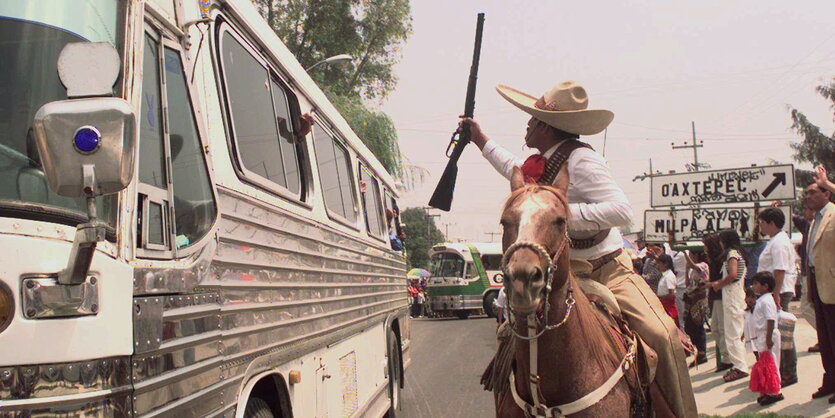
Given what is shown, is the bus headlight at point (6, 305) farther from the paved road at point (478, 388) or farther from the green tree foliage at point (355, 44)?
the green tree foliage at point (355, 44)

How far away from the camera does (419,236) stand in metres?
114

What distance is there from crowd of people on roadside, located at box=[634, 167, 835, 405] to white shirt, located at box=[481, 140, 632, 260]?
2.12 m

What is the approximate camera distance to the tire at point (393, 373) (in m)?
8.66

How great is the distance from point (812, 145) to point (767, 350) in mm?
29973

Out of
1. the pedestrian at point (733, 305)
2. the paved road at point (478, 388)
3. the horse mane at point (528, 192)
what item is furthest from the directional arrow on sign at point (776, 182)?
the horse mane at point (528, 192)

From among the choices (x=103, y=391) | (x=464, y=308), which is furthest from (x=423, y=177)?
(x=103, y=391)

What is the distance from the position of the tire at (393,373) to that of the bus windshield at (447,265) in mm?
20703

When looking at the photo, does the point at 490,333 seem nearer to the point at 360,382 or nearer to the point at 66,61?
the point at 360,382

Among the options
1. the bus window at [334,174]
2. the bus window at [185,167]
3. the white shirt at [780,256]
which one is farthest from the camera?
the white shirt at [780,256]

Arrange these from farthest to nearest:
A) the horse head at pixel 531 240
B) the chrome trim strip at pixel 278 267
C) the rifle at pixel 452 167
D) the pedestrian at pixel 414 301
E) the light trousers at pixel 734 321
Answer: the pedestrian at pixel 414 301 → the light trousers at pixel 734 321 → the rifle at pixel 452 167 → the chrome trim strip at pixel 278 267 → the horse head at pixel 531 240

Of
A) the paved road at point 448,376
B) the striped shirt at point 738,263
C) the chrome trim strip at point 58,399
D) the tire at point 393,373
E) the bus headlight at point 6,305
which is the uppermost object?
the bus headlight at point 6,305

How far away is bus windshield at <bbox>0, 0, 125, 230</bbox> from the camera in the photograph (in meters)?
2.28

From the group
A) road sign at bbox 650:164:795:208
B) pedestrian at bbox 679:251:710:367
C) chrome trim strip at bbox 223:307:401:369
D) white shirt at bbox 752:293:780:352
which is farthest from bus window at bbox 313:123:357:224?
road sign at bbox 650:164:795:208

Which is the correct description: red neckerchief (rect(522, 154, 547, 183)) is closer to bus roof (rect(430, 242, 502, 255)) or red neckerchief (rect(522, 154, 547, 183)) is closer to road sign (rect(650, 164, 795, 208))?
road sign (rect(650, 164, 795, 208))
